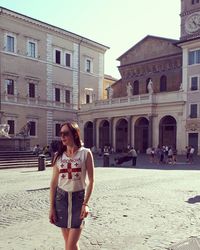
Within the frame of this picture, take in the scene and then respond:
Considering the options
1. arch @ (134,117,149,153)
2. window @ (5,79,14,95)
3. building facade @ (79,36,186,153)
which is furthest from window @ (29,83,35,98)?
arch @ (134,117,149,153)

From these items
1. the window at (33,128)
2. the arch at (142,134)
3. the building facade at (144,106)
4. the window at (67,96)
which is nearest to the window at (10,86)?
the window at (33,128)

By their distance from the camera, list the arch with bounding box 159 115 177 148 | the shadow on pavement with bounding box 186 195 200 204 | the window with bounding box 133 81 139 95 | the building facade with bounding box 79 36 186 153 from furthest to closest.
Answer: the window with bounding box 133 81 139 95, the arch with bounding box 159 115 177 148, the building facade with bounding box 79 36 186 153, the shadow on pavement with bounding box 186 195 200 204

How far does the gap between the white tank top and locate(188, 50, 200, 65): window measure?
34925mm

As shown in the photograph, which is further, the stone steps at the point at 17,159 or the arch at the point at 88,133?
the arch at the point at 88,133

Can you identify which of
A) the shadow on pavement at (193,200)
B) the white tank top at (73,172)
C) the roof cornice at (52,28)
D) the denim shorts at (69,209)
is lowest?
the shadow on pavement at (193,200)

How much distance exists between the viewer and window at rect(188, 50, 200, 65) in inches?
1425

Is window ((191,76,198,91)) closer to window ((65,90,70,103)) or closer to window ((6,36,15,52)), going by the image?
window ((65,90,70,103))

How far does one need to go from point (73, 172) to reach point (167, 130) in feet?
121

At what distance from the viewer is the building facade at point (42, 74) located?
122 feet

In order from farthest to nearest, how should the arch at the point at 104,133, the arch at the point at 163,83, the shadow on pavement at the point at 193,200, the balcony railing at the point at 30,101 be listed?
the arch at the point at 104,133 → the arch at the point at 163,83 → the balcony railing at the point at 30,101 → the shadow on pavement at the point at 193,200

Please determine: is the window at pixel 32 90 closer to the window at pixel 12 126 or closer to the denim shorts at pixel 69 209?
the window at pixel 12 126

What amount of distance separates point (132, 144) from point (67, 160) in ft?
122

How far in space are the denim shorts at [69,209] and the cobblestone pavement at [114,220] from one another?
6.03 feet

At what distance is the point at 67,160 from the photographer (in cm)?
385
